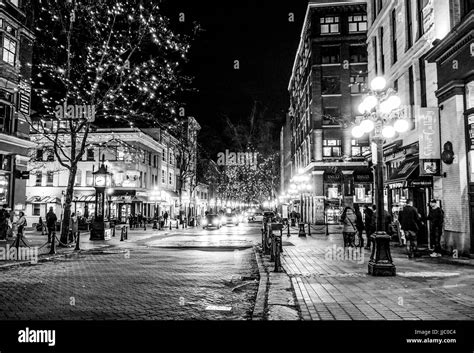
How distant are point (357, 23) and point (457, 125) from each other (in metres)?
35.6

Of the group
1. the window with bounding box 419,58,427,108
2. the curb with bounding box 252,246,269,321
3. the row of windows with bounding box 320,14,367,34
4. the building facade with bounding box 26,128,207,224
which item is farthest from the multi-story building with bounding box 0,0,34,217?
the row of windows with bounding box 320,14,367,34

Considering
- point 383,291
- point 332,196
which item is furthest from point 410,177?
point 332,196

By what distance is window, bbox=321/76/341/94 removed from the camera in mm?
46188

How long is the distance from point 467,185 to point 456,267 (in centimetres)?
340

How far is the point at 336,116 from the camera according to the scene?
150 ft

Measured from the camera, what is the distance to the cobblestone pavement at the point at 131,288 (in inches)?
277

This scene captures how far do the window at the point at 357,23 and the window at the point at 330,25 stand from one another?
4.93 feet

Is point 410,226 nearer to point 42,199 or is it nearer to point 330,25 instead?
point 330,25

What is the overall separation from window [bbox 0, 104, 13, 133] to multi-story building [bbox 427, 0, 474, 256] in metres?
23.6

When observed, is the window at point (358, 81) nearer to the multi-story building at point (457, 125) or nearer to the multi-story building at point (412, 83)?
the multi-story building at point (412, 83)

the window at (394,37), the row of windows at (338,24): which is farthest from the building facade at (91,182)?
the window at (394,37)

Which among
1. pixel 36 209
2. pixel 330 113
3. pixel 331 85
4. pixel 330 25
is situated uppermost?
pixel 330 25

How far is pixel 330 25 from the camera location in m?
46.7
